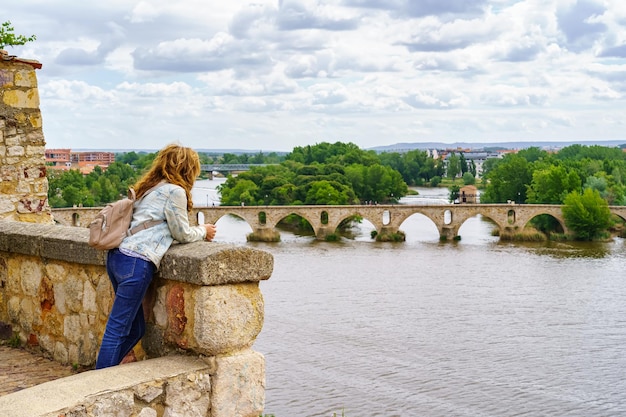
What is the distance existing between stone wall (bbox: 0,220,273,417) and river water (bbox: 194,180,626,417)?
999cm

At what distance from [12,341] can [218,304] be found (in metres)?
1.43

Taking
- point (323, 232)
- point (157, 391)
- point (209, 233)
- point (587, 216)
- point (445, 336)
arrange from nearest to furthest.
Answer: point (157, 391)
point (209, 233)
point (445, 336)
point (587, 216)
point (323, 232)

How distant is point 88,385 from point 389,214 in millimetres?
41007

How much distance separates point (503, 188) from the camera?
53.3 m

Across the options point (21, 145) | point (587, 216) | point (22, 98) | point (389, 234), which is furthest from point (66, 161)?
point (22, 98)

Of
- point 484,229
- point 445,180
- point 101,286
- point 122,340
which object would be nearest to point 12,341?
point 101,286

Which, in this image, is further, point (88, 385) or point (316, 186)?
point (316, 186)

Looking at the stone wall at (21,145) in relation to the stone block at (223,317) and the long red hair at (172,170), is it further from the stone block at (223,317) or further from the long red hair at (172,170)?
the stone block at (223,317)

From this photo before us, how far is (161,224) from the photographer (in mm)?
2744

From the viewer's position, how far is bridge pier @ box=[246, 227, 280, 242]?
4003 cm

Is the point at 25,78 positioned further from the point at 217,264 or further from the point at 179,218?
the point at 217,264

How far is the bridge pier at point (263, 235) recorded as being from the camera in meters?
40.0

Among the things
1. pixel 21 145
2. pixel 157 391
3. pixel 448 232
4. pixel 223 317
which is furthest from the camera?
pixel 448 232

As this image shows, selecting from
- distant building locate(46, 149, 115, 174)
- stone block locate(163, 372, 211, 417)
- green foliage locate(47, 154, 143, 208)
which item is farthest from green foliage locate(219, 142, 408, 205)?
stone block locate(163, 372, 211, 417)
